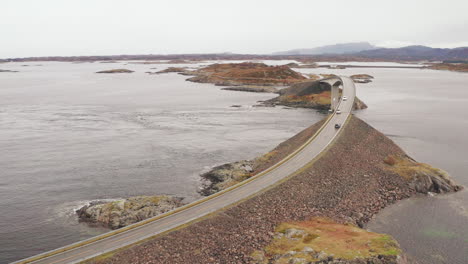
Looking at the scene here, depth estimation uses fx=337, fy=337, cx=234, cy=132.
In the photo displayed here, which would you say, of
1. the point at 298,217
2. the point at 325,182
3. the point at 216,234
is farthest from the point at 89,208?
the point at 325,182

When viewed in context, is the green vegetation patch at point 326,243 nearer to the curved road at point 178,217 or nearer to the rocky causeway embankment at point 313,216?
the rocky causeway embankment at point 313,216

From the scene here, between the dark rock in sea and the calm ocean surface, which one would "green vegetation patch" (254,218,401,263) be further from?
the dark rock in sea

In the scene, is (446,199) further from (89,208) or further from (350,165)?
(89,208)

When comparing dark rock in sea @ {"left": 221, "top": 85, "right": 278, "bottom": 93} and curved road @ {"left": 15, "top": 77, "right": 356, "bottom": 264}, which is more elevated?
dark rock in sea @ {"left": 221, "top": 85, "right": 278, "bottom": 93}

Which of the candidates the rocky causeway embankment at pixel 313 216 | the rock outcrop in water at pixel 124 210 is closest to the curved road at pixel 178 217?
the rocky causeway embankment at pixel 313 216

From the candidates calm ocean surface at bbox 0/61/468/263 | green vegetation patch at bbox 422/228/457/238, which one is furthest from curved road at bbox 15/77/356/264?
green vegetation patch at bbox 422/228/457/238
